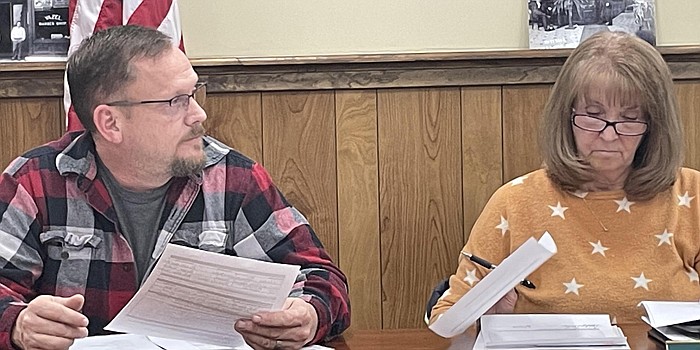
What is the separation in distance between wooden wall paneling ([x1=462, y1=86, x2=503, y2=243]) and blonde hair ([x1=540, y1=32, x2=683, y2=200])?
1.56 ft

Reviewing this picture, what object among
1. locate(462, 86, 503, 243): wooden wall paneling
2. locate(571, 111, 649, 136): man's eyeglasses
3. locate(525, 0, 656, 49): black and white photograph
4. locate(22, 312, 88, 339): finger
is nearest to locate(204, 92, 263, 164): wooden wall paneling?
locate(462, 86, 503, 243): wooden wall paneling

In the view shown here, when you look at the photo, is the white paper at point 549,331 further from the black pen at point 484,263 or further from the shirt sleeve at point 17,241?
the shirt sleeve at point 17,241

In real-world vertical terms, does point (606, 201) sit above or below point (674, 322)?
above

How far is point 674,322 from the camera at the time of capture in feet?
5.09

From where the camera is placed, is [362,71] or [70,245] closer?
[70,245]

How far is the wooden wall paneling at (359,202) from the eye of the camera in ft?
8.33

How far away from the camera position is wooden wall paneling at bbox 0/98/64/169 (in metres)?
2.53

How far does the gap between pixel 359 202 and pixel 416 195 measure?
5.9 inches

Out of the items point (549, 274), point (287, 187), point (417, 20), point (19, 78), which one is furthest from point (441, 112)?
point (19, 78)

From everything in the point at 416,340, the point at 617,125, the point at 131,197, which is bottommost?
the point at 416,340

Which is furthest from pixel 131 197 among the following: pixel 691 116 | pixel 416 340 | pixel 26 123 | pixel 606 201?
pixel 691 116

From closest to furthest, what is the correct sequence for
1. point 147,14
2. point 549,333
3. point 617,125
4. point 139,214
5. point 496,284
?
point 496,284 < point 549,333 < point 139,214 < point 617,125 < point 147,14

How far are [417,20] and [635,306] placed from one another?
0.99 meters

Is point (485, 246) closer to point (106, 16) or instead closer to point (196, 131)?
point (196, 131)
